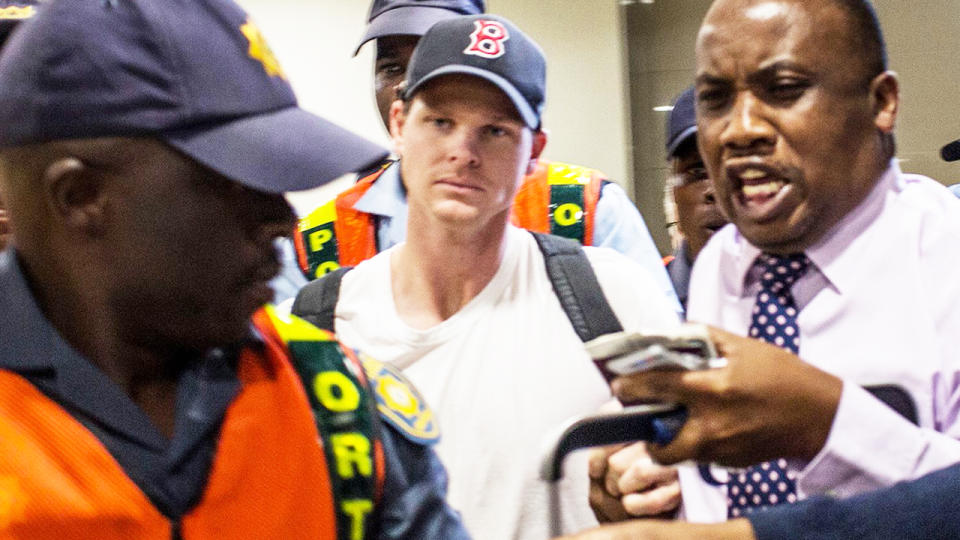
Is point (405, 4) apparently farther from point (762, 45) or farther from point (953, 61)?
point (953, 61)

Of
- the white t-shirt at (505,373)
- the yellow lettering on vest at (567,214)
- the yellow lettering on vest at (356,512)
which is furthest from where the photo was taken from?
the yellow lettering on vest at (567,214)

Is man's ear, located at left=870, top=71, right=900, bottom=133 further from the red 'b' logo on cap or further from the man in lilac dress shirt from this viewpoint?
the red 'b' logo on cap

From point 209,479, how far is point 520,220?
1.16 metres

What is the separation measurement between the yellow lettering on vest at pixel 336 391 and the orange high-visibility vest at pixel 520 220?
91 cm

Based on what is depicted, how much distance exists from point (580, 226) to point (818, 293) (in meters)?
0.95

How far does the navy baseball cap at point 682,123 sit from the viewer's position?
214cm

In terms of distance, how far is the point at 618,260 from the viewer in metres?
1.63

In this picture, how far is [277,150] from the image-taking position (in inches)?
37.4

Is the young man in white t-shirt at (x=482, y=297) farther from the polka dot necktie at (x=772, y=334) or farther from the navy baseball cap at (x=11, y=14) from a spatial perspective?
the navy baseball cap at (x=11, y=14)

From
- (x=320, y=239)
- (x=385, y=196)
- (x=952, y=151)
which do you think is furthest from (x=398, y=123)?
(x=952, y=151)

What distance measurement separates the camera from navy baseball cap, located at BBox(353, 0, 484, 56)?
2193mm

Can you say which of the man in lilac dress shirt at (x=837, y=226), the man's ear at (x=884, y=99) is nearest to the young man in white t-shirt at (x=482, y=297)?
the man in lilac dress shirt at (x=837, y=226)

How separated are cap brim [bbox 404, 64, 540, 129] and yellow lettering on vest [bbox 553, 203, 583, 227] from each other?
0.32m

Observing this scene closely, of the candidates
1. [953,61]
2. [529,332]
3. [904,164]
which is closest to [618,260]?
[529,332]
